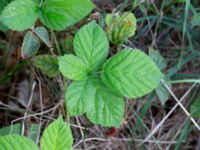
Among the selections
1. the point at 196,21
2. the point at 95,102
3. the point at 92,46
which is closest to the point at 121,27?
the point at 92,46

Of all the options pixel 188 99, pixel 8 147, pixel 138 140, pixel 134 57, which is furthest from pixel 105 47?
pixel 188 99

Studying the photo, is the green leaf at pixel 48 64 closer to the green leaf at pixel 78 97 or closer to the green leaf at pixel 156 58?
the green leaf at pixel 78 97

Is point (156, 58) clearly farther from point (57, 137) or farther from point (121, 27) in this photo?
point (57, 137)

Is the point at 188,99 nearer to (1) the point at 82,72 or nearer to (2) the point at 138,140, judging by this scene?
(2) the point at 138,140

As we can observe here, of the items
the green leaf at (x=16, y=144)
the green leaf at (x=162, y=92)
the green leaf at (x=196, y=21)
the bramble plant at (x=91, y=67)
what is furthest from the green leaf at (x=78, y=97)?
the green leaf at (x=196, y=21)

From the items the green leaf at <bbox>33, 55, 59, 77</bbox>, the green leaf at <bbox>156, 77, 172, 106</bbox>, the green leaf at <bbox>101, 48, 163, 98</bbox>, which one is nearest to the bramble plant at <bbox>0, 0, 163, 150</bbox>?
the green leaf at <bbox>101, 48, 163, 98</bbox>

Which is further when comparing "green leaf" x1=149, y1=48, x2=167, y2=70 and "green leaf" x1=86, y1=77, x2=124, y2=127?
"green leaf" x1=149, y1=48, x2=167, y2=70

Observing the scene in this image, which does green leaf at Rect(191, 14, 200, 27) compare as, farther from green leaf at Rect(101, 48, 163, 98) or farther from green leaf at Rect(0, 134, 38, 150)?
green leaf at Rect(0, 134, 38, 150)
